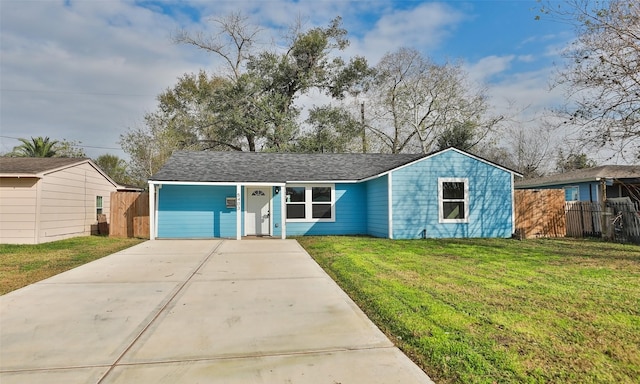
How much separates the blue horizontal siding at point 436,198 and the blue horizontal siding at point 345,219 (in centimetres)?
234

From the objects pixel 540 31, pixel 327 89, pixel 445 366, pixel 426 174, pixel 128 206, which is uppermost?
pixel 327 89

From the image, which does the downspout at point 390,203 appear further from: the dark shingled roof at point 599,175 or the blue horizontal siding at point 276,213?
the dark shingled roof at point 599,175

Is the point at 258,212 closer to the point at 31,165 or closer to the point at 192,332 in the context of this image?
the point at 31,165

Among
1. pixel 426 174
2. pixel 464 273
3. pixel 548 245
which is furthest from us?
pixel 426 174

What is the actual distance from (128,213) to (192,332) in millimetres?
12282

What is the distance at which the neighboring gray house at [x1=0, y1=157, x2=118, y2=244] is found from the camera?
12.6 meters

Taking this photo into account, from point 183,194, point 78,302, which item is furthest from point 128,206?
point 78,302

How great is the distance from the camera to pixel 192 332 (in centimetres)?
397

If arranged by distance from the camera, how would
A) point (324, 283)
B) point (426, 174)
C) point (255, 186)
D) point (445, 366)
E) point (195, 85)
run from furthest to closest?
point (195, 85) → point (255, 186) → point (426, 174) → point (324, 283) → point (445, 366)

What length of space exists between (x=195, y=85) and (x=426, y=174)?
925 inches

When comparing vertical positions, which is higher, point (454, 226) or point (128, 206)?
point (128, 206)

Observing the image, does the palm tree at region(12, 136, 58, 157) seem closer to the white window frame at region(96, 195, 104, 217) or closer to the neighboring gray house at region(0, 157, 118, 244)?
the white window frame at region(96, 195, 104, 217)

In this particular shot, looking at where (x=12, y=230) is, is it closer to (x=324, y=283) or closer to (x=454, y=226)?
(x=324, y=283)

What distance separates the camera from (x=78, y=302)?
202 inches
